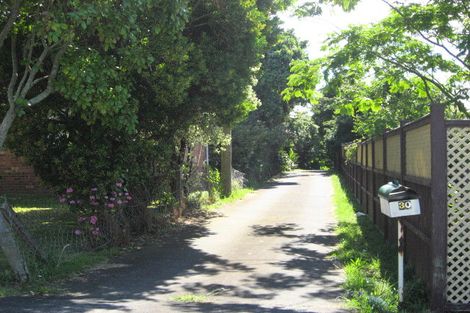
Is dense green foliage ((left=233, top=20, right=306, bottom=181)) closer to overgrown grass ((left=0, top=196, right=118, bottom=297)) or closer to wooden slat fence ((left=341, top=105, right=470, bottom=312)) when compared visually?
overgrown grass ((left=0, top=196, right=118, bottom=297))

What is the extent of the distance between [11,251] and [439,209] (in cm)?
519

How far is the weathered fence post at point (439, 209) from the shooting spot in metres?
5.59

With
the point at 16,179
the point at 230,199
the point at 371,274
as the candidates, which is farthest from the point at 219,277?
the point at 16,179

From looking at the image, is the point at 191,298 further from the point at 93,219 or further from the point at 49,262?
the point at 93,219

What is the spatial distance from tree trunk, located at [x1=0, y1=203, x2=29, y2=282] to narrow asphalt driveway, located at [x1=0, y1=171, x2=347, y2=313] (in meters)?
0.62

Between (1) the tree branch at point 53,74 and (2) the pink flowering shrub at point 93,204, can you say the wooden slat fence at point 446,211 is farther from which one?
(2) the pink flowering shrub at point 93,204

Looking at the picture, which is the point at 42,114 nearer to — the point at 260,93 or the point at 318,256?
the point at 318,256

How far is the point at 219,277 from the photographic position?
7668 millimetres

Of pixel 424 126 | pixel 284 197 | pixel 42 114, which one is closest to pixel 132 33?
pixel 42 114

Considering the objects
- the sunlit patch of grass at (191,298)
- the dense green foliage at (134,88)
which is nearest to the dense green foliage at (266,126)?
the dense green foliage at (134,88)

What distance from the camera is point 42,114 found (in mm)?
9875

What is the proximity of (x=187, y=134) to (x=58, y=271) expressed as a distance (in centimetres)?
630

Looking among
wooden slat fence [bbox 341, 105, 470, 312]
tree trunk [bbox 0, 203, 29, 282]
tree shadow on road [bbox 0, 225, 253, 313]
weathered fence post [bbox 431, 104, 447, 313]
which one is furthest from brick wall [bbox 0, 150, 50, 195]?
weathered fence post [bbox 431, 104, 447, 313]

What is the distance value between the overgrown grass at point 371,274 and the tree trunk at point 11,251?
412 centimetres
